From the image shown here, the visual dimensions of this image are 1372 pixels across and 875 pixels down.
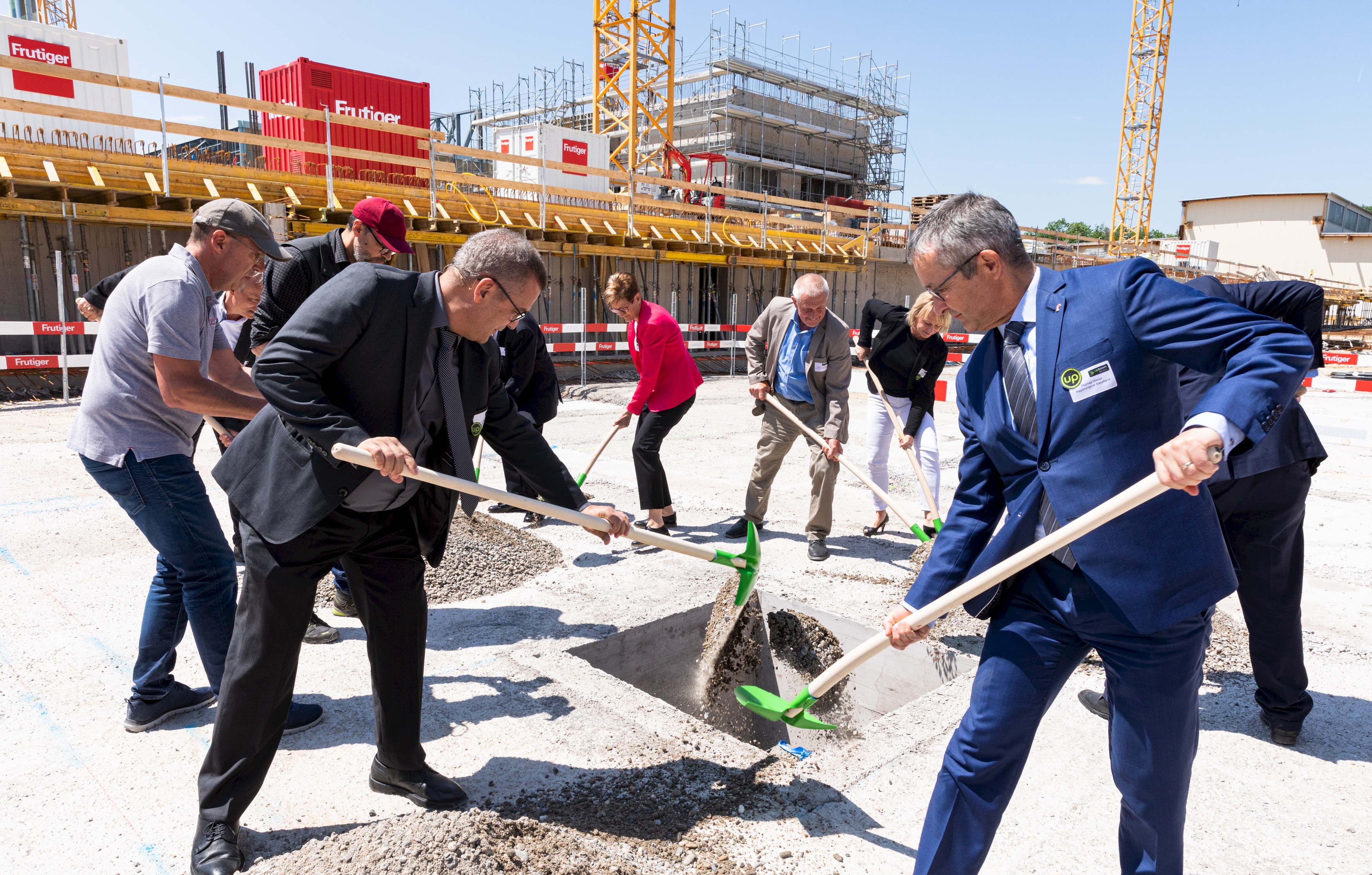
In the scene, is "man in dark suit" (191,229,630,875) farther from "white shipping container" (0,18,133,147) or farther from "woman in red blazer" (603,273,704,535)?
"white shipping container" (0,18,133,147)

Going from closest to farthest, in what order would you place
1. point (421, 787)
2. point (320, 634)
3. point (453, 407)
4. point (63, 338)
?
point (453, 407) < point (421, 787) < point (320, 634) < point (63, 338)

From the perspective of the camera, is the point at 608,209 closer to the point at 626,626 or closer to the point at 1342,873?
the point at 626,626

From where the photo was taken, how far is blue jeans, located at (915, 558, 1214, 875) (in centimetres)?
197

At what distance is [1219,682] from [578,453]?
631 cm

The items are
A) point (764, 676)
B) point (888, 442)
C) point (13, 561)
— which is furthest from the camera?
point (888, 442)

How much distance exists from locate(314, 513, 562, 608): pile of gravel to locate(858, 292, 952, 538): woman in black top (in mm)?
2584

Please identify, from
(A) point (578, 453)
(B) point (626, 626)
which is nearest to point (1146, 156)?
(A) point (578, 453)

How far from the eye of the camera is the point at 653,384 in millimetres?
6238

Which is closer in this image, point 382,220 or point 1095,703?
point 1095,703

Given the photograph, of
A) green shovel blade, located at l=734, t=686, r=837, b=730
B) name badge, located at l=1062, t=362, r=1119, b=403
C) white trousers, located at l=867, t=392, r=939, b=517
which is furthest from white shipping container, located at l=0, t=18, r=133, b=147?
name badge, located at l=1062, t=362, r=1119, b=403

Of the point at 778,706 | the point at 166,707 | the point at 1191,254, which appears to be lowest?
the point at 166,707

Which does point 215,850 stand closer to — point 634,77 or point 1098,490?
point 1098,490

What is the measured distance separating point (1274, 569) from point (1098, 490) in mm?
1905

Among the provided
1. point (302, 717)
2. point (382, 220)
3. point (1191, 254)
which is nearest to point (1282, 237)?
point (1191, 254)
